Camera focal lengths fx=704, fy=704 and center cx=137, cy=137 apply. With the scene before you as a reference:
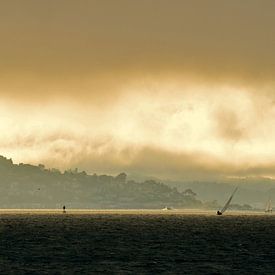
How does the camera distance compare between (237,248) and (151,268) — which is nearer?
(151,268)

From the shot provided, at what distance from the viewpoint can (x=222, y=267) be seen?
406 feet

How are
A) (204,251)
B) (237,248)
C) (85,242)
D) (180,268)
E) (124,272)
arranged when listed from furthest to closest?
(85,242) → (237,248) → (204,251) → (180,268) → (124,272)

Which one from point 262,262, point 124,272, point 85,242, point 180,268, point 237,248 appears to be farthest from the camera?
point 85,242

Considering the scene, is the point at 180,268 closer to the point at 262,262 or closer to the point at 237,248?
the point at 262,262

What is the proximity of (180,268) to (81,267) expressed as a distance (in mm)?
17083

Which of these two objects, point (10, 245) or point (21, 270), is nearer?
point (21, 270)

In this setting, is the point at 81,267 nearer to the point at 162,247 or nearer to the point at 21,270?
the point at 21,270

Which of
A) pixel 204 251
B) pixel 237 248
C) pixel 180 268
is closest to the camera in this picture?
pixel 180 268

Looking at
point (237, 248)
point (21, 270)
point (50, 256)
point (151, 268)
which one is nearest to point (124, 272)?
point (151, 268)

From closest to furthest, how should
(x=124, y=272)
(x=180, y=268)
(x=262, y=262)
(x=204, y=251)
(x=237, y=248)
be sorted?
(x=124, y=272) → (x=180, y=268) → (x=262, y=262) → (x=204, y=251) → (x=237, y=248)

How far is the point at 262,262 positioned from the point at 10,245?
70.0m

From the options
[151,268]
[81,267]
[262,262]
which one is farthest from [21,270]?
[262,262]

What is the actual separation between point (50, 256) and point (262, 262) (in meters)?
42.1

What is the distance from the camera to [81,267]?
121688 millimetres
